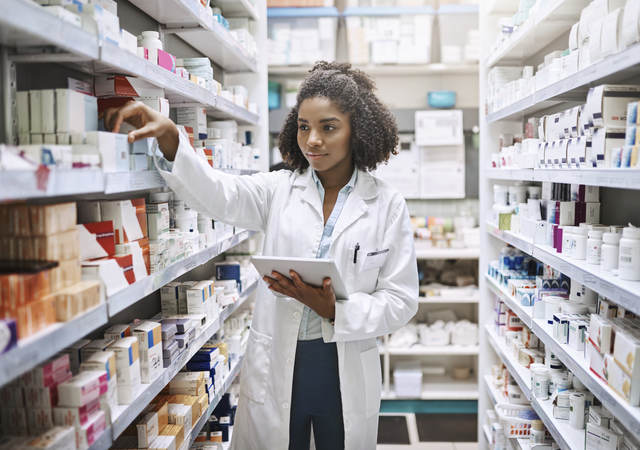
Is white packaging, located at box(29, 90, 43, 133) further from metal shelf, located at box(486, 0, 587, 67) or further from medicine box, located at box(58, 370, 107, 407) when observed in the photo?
metal shelf, located at box(486, 0, 587, 67)

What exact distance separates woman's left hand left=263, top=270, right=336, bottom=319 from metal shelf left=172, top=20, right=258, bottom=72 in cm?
130

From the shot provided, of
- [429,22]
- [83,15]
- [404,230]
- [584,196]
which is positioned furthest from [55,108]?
[429,22]

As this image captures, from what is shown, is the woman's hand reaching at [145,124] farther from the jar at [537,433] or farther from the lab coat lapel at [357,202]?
the jar at [537,433]

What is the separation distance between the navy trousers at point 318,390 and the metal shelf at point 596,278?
967mm

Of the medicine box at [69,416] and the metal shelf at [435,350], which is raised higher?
the medicine box at [69,416]

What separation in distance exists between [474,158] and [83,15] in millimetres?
4474

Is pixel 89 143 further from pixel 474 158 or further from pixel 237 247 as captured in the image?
pixel 474 158

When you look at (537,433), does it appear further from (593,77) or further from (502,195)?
(593,77)

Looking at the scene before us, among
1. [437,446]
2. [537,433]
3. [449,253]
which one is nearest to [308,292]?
[537,433]

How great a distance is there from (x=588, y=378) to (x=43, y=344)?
180cm

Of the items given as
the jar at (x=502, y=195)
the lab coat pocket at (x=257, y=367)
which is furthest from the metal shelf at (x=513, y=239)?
the lab coat pocket at (x=257, y=367)

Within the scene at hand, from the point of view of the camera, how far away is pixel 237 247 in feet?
12.2

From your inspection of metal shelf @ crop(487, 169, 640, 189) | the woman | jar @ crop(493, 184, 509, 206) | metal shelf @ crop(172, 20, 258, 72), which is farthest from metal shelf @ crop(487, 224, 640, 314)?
metal shelf @ crop(172, 20, 258, 72)

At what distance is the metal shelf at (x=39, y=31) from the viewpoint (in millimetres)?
1144
